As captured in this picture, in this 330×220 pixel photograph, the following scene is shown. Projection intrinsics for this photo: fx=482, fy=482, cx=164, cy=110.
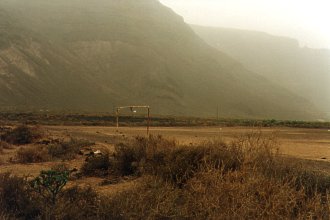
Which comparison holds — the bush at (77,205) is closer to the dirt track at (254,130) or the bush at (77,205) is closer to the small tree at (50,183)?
the small tree at (50,183)

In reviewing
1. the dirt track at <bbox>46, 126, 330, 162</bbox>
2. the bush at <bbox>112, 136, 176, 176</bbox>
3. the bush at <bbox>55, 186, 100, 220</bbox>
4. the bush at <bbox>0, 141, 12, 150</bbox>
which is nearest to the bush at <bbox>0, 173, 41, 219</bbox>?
the bush at <bbox>55, 186, 100, 220</bbox>

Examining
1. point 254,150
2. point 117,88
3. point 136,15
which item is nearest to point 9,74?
point 117,88

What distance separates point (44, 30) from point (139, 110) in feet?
128

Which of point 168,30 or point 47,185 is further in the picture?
point 168,30

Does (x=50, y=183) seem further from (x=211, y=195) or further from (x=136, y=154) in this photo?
(x=136, y=154)

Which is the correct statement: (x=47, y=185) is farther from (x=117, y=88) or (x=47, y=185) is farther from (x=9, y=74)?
(x=117, y=88)

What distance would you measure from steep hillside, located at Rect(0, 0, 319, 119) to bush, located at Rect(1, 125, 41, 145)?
2647 inches

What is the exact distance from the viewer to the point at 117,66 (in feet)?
392

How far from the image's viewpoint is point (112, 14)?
15088 centimetres

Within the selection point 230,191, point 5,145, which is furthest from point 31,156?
point 230,191

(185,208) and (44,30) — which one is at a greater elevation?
(44,30)

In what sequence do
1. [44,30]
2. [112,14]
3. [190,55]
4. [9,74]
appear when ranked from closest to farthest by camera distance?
1. [9,74]
2. [44,30]
3. [190,55]
4. [112,14]

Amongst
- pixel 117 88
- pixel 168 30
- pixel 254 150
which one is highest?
pixel 168 30

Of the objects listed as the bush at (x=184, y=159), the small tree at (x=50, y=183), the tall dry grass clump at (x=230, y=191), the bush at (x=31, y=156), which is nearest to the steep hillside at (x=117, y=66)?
the bush at (x=31, y=156)
